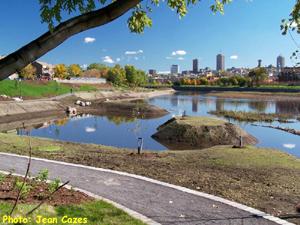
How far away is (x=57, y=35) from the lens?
634 cm

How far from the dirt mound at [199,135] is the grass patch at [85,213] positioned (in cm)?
2065

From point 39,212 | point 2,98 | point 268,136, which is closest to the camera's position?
point 39,212

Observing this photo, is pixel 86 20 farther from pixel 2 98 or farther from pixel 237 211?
pixel 2 98

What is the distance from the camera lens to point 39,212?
8.58 m

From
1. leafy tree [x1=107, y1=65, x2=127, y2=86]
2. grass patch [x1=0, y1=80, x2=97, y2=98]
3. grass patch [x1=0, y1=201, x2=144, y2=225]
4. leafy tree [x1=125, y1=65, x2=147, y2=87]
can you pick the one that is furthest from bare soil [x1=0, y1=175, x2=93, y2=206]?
leafy tree [x1=125, y1=65, x2=147, y2=87]

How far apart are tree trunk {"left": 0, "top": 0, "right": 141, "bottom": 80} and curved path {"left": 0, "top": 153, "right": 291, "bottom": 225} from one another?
494 cm

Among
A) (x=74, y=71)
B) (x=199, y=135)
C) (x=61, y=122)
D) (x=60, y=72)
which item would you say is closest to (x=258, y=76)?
(x=74, y=71)

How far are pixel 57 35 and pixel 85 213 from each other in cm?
453

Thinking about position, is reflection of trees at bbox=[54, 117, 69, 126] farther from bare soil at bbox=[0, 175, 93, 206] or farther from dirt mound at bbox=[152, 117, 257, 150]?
bare soil at bbox=[0, 175, 93, 206]

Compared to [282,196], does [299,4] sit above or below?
above

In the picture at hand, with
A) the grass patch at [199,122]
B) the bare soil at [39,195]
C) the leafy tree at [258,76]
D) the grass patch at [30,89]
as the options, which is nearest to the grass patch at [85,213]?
the bare soil at [39,195]

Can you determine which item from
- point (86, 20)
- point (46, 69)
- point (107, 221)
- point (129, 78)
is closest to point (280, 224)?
point (107, 221)

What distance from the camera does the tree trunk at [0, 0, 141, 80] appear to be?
610 cm

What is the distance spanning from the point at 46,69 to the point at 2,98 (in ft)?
389
